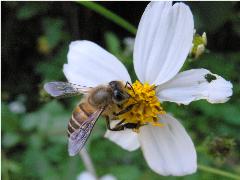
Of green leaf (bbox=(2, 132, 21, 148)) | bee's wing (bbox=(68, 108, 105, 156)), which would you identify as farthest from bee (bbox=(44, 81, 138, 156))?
green leaf (bbox=(2, 132, 21, 148))

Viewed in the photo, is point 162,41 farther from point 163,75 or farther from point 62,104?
point 62,104

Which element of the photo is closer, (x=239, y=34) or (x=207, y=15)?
(x=207, y=15)

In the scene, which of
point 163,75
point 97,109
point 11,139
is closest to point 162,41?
point 163,75

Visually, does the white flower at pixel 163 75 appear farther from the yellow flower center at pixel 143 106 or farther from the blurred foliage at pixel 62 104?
the blurred foliage at pixel 62 104

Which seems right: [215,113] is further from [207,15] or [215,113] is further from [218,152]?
[218,152]

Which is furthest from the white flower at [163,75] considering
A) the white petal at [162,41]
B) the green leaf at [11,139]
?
the green leaf at [11,139]

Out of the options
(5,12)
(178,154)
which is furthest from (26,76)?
(178,154)
